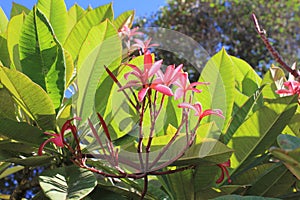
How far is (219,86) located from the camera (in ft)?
2.35

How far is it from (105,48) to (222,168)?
25 cm

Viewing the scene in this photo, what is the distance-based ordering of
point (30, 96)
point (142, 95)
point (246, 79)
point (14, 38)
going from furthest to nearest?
1. point (246, 79)
2. point (14, 38)
3. point (30, 96)
4. point (142, 95)

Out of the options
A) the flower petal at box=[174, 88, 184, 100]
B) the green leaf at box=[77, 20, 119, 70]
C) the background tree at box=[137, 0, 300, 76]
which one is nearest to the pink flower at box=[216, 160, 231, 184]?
the flower petal at box=[174, 88, 184, 100]

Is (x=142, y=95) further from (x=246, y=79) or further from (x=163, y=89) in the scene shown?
(x=246, y=79)

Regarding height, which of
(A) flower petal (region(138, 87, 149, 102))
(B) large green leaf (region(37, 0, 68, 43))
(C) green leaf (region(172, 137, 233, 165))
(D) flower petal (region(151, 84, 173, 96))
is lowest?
(C) green leaf (region(172, 137, 233, 165))

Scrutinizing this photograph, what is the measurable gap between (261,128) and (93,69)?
0.26 m

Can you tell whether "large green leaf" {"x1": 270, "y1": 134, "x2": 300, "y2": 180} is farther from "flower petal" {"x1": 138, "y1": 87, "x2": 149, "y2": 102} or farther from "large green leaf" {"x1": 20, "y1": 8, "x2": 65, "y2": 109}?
"large green leaf" {"x1": 20, "y1": 8, "x2": 65, "y2": 109}

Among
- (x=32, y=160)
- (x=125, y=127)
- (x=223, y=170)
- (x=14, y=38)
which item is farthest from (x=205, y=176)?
(x=14, y=38)

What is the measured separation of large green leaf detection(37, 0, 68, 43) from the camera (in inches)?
32.9

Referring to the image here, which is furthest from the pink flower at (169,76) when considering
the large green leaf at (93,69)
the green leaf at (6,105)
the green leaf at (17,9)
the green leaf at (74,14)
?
the green leaf at (17,9)

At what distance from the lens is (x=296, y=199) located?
69cm

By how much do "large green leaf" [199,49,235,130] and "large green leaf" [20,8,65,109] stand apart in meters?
0.22

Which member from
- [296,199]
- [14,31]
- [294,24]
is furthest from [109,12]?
[294,24]

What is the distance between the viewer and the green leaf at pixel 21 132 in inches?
26.5
